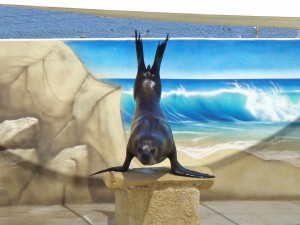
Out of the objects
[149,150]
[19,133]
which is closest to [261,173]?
[19,133]

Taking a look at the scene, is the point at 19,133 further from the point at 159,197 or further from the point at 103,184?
the point at 159,197

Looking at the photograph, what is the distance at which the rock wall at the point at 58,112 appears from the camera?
31.0 feet

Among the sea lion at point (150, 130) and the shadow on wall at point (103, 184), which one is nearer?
the sea lion at point (150, 130)

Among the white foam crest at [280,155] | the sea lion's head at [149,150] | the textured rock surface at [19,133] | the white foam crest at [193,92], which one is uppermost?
the white foam crest at [193,92]

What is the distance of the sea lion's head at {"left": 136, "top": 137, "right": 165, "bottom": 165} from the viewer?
18.1 ft

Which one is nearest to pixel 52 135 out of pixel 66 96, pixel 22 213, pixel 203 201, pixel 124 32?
pixel 66 96

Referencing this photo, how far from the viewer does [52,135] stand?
951 cm

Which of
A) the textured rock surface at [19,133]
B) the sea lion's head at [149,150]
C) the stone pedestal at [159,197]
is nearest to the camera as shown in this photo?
the sea lion's head at [149,150]

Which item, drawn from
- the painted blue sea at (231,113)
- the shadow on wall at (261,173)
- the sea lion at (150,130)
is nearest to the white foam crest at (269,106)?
the painted blue sea at (231,113)

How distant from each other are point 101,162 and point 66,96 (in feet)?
3.28

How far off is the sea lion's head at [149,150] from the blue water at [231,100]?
413cm

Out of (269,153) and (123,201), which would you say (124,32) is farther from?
(123,201)

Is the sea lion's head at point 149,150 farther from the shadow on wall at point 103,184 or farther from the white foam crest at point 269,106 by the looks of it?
the white foam crest at point 269,106

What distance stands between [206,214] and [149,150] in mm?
3441
